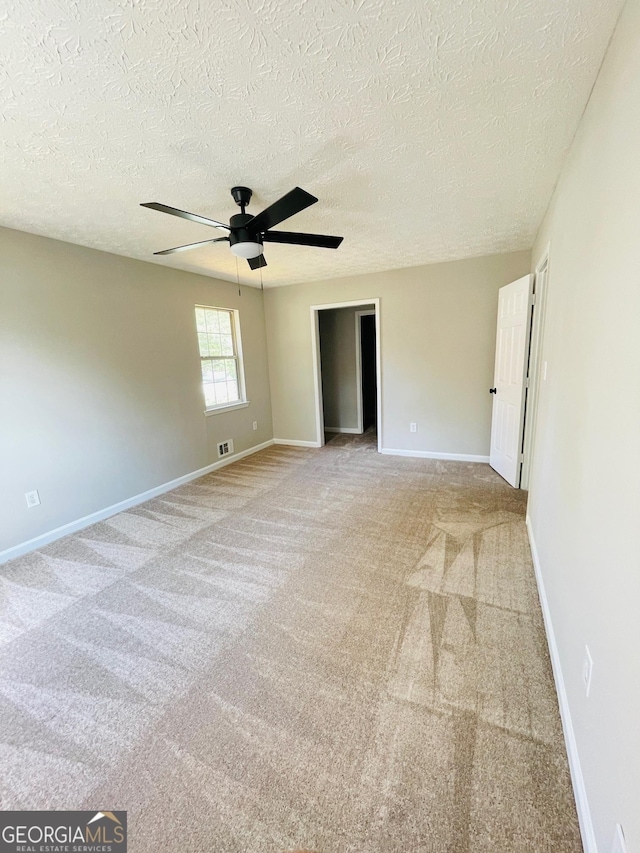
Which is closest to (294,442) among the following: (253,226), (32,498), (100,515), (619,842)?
(100,515)

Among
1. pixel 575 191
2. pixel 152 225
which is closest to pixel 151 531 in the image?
pixel 152 225

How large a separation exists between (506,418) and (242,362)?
342 cm

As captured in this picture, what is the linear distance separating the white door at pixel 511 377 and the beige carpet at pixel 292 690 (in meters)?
0.92

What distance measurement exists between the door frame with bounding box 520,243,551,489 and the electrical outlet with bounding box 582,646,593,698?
1.99 metres

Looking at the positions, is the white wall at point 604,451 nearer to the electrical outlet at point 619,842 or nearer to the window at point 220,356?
the electrical outlet at point 619,842

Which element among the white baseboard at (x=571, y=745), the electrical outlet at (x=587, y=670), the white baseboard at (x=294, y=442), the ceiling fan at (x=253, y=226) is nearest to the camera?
the white baseboard at (x=571, y=745)

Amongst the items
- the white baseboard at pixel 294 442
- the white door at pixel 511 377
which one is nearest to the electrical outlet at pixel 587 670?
the white door at pixel 511 377

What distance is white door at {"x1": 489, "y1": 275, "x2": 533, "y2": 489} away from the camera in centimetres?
322

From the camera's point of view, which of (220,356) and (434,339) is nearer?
(434,339)

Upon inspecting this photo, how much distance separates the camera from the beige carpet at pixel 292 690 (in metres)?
1.09

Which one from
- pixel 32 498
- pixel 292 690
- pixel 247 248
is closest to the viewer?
pixel 292 690

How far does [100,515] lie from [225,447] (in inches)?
68.7

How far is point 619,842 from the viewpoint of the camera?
2.54 feet
